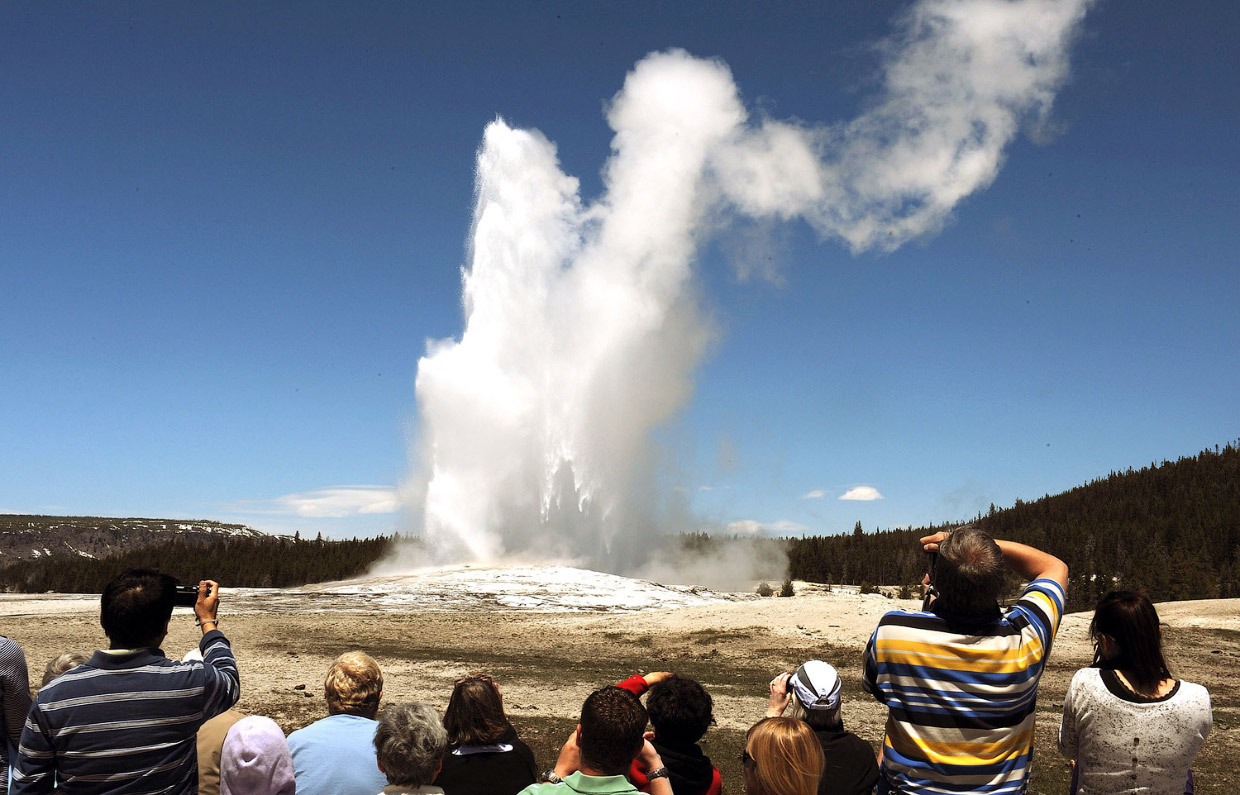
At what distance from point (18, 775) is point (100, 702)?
438 millimetres

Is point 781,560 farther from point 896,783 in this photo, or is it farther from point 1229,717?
point 896,783

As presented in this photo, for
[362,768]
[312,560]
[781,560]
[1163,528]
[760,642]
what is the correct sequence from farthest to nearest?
[781,560], [1163,528], [312,560], [760,642], [362,768]

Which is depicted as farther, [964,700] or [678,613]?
[678,613]

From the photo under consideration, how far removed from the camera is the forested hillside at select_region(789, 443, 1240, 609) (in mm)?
58125

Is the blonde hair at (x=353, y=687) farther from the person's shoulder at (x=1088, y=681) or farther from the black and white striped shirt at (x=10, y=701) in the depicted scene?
the person's shoulder at (x=1088, y=681)

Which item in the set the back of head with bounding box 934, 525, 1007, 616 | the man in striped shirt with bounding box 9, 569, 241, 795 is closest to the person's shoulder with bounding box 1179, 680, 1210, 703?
the back of head with bounding box 934, 525, 1007, 616

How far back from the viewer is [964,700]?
3.14 m

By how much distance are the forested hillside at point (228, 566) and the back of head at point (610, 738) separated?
66904mm

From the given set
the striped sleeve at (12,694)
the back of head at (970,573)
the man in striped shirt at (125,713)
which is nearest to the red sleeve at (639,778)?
the back of head at (970,573)

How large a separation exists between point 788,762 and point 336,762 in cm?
224

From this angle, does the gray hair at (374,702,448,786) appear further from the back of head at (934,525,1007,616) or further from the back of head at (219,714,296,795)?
the back of head at (934,525,1007,616)

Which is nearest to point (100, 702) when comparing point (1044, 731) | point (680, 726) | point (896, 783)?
point (680, 726)

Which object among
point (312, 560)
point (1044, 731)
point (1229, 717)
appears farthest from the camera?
point (312, 560)

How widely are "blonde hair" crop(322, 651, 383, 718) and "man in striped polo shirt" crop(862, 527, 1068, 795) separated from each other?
2.58 meters
